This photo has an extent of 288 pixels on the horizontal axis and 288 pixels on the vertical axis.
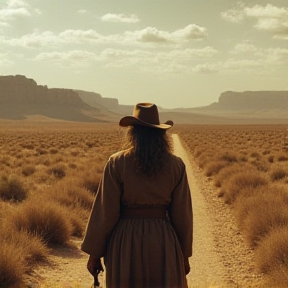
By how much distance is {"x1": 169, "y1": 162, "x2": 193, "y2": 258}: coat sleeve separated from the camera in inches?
154

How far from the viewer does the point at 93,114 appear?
184500mm

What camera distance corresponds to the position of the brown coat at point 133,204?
376cm

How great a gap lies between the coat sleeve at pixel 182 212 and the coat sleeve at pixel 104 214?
0.46m

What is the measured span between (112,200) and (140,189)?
0.77 feet

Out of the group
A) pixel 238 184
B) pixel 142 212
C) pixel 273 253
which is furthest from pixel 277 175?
pixel 142 212

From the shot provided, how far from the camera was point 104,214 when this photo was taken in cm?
378

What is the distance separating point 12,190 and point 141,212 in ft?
33.2

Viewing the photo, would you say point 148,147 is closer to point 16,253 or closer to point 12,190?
point 16,253

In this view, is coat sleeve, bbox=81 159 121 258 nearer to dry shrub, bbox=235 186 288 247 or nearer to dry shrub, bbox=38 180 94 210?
dry shrub, bbox=235 186 288 247

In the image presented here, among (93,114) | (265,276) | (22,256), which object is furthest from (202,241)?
(93,114)

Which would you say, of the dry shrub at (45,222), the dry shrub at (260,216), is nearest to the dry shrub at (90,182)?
the dry shrub at (260,216)

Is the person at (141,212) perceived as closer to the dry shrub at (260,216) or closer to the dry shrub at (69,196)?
the dry shrub at (260,216)

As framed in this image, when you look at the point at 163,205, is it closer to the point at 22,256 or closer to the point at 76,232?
the point at 22,256

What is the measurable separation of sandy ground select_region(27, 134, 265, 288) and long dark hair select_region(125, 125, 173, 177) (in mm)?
2552
